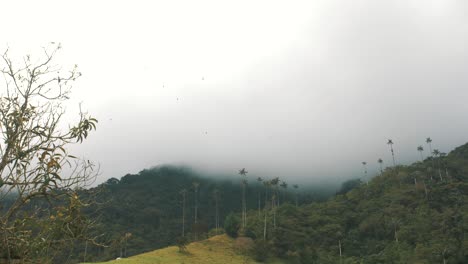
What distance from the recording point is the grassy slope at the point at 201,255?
77.6 meters

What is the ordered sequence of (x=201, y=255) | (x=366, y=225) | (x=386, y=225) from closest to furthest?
(x=201, y=255) → (x=386, y=225) → (x=366, y=225)

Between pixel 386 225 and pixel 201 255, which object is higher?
pixel 386 225

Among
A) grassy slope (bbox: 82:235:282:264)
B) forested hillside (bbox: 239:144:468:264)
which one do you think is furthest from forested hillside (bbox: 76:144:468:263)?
grassy slope (bbox: 82:235:282:264)

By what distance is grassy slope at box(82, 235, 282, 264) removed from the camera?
77562 mm

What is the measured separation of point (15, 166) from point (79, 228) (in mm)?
1558

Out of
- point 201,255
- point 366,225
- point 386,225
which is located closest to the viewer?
point 201,255

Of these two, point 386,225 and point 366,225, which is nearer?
point 386,225

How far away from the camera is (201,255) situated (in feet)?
302

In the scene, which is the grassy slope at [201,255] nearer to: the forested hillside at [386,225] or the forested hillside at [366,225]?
the forested hillside at [366,225]

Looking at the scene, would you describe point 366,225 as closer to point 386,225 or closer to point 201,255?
point 386,225

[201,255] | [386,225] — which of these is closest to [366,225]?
[386,225]

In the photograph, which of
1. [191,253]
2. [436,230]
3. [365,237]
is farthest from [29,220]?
[365,237]

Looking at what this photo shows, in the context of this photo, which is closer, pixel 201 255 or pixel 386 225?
pixel 201 255

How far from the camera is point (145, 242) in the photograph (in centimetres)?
13812
